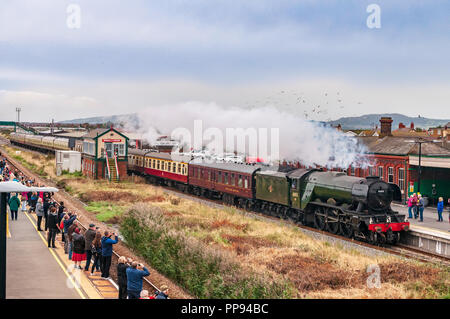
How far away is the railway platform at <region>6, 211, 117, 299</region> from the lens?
12859 mm

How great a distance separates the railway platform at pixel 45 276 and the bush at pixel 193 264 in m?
2.29

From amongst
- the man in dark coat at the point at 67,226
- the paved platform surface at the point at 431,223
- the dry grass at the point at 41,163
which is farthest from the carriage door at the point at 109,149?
the man in dark coat at the point at 67,226

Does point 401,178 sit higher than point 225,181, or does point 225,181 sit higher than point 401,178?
point 401,178

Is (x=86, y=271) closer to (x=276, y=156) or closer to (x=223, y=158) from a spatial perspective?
(x=276, y=156)

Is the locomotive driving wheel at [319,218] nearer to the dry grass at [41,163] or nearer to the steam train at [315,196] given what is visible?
the steam train at [315,196]

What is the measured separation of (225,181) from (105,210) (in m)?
8.67

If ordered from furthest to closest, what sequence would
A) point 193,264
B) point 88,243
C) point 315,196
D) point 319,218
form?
point 319,218, point 315,196, point 88,243, point 193,264

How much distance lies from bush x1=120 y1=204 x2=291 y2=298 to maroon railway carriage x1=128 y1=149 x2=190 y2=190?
2133 cm

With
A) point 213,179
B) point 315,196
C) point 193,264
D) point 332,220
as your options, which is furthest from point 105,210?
point 193,264

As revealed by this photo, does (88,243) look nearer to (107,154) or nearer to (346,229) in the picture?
(346,229)

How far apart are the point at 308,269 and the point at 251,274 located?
2.55 metres

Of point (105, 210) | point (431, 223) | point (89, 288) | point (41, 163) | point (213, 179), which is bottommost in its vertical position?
point (105, 210)

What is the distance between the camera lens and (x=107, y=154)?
156 ft
